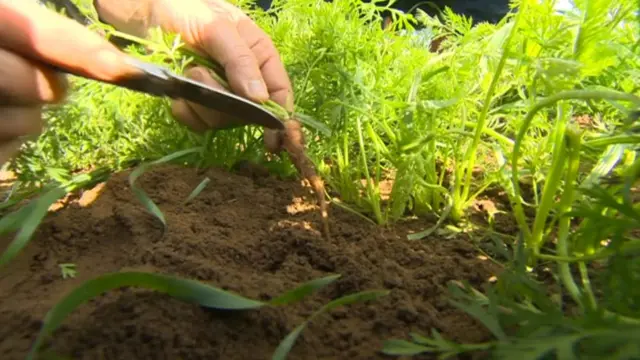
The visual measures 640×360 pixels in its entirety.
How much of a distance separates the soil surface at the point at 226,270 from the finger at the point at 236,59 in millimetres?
219

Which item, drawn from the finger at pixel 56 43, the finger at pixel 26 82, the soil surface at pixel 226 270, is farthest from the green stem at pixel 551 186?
the finger at pixel 26 82

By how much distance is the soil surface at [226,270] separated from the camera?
69 cm

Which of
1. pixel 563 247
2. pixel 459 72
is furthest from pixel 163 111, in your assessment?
pixel 563 247

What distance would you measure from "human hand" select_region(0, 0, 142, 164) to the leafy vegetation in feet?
0.46

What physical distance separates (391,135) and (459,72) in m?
0.23

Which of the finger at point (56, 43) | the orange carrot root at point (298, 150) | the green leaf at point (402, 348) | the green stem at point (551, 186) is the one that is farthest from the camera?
the orange carrot root at point (298, 150)

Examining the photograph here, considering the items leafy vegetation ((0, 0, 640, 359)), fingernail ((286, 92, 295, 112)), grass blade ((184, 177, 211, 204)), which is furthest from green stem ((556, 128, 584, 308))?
grass blade ((184, 177, 211, 204))

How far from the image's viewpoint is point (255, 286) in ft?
2.69

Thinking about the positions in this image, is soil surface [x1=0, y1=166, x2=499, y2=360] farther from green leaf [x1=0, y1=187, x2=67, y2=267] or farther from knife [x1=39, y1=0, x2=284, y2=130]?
knife [x1=39, y1=0, x2=284, y2=130]

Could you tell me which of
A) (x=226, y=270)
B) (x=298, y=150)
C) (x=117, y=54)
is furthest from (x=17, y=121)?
(x=298, y=150)

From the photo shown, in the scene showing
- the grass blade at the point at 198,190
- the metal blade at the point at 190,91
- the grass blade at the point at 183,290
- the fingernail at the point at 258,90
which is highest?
the metal blade at the point at 190,91

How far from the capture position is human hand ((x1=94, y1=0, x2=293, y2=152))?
4.14ft

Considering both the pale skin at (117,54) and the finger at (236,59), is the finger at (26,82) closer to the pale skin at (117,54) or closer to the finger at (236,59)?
the pale skin at (117,54)

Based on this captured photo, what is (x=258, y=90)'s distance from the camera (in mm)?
1214
